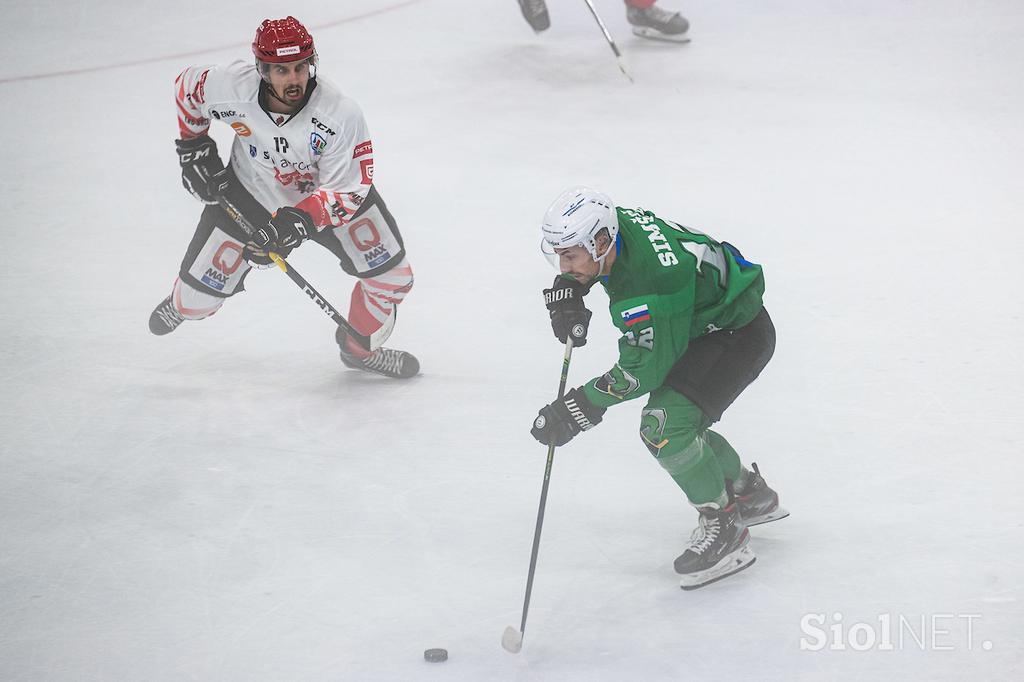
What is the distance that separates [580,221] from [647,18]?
16.6 ft

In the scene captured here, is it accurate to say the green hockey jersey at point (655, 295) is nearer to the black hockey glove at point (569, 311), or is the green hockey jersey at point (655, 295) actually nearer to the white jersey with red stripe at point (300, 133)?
the black hockey glove at point (569, 311)

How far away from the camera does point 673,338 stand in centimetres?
281

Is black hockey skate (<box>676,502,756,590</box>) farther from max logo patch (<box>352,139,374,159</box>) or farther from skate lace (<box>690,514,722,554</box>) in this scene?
max logo patch (<box>352,139,374,159</box>)

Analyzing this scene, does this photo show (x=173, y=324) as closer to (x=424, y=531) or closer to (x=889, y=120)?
(x=424, y=531)

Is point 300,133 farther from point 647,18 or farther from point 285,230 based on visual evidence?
point 647,18

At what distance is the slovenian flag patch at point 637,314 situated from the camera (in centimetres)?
274

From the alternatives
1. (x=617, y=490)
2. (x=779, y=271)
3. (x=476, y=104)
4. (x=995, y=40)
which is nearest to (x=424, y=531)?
(x=617, y=490)

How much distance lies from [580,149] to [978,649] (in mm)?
3813

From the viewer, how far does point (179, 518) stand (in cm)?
341

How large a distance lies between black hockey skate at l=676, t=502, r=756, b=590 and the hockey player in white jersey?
58.9 inches

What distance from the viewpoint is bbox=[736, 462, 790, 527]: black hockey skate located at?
129 inches

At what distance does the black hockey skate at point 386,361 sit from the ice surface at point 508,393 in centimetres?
6

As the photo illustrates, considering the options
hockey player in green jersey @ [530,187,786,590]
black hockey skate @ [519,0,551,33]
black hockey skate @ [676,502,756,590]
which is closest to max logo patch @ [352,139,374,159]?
hockey player in green jersey @ [530,187,786,590]

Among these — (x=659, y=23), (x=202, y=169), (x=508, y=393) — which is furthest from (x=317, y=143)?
(x=659, y=23)
